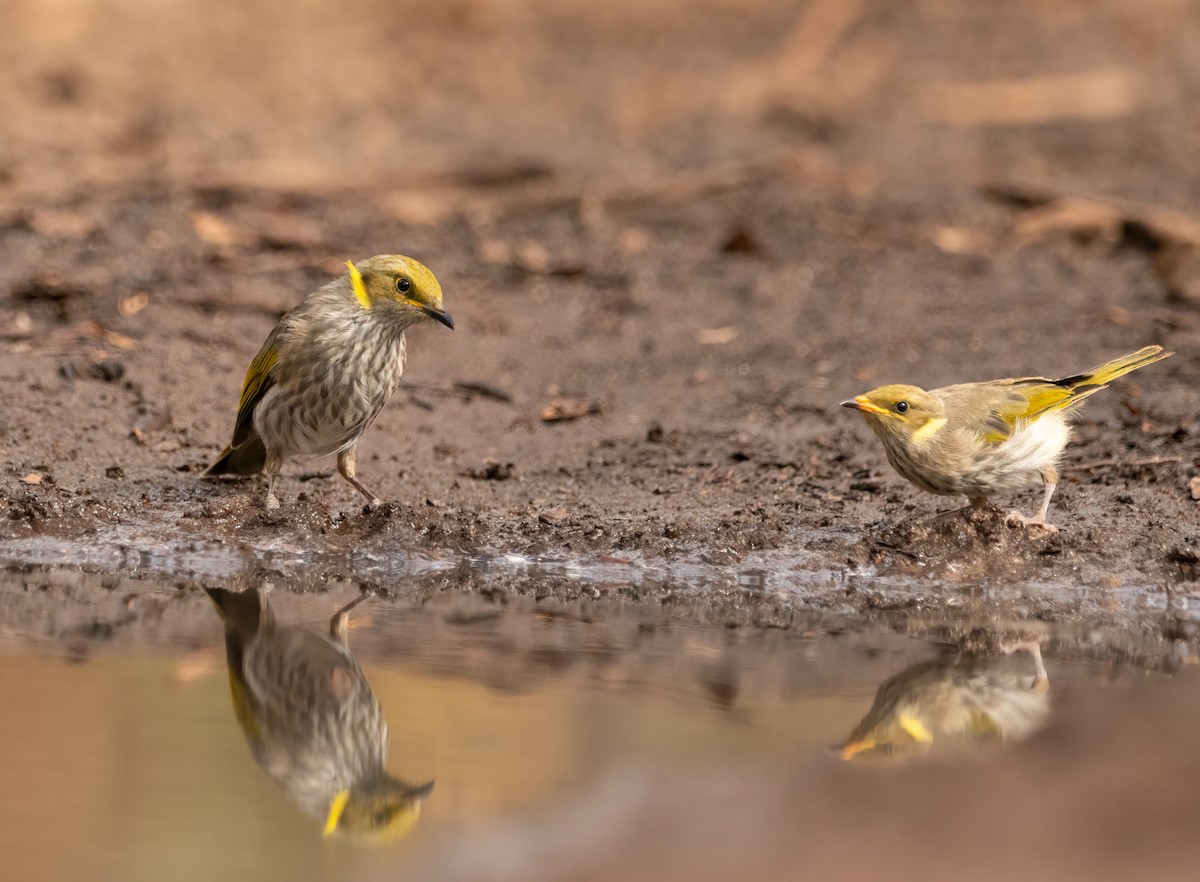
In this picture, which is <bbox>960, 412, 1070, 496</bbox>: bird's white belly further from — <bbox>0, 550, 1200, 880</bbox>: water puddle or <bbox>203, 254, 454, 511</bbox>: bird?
<bbox>203, 254, 454, 511</bbox>: bird

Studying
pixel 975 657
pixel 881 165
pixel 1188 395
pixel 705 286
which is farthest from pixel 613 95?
pixel 975 657

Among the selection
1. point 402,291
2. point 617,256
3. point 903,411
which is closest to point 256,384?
point 402,291

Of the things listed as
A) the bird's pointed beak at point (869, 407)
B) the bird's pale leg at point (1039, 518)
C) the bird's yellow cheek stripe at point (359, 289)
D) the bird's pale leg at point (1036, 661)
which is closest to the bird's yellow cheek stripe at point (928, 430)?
the bird's pointed beak at point (869, 407)

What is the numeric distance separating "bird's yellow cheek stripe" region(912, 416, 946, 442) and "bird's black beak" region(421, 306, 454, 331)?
2.19 meters

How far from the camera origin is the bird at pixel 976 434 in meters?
6.74

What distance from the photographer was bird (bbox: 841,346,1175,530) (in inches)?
265

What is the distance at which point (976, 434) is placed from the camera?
6.79m

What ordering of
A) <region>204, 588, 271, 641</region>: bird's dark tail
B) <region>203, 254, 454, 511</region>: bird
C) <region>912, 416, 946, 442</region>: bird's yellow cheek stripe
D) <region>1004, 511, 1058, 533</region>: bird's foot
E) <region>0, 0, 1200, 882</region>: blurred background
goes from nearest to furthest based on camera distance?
<region>0, 0, 1200, 882</region>: blurred background
<region>204, 588, 271, 641</region>: bird's dark tail
<region>912, 416, 946, 442</region>: bird's yellow cheek stripe
<region>1004, 511, 1058, 533</region>: bird's foot
<region>203, 254, 454, 511</region>: bird

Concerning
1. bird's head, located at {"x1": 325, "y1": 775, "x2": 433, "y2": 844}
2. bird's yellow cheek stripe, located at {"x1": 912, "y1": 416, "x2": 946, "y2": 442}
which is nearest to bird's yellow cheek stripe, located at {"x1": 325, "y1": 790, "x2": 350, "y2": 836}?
bird's head, located at {"x1": 325, "y1": 775, "x2": 433, "y2": 844}

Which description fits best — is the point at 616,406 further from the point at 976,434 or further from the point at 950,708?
the point at 950,708

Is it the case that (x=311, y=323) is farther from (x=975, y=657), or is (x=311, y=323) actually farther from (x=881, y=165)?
(x=881, y=165)

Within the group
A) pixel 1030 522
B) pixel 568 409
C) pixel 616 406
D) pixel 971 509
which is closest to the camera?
pixel 1030 522

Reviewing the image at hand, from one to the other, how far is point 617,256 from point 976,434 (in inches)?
250

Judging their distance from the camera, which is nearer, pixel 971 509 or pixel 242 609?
pixel 242 609
